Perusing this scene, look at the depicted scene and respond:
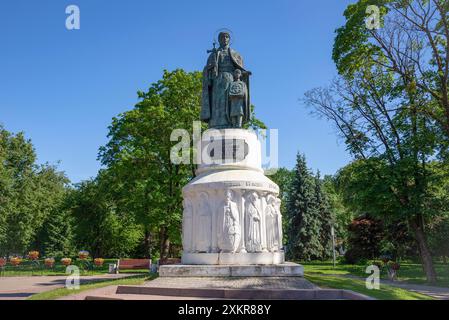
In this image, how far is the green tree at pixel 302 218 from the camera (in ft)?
130

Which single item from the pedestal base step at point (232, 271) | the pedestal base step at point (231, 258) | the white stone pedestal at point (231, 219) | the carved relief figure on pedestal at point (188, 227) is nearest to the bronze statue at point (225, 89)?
the white stone pedestal at point (231, 219)

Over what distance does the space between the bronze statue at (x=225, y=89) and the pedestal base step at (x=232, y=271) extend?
495 centimetres

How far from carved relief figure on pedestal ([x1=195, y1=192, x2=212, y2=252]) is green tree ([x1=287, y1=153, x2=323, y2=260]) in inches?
1192

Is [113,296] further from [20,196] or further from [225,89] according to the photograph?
[20,196]

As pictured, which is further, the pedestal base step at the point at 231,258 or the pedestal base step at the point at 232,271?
the pedestal base step at the point at 231,258

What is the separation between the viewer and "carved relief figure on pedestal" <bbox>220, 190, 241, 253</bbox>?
10656 mm

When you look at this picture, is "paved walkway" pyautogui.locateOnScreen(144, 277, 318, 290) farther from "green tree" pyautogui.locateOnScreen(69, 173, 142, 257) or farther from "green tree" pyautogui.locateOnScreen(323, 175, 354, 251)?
"green tree" pyautogui.locateOnScreen(323, 175, 354, 251)

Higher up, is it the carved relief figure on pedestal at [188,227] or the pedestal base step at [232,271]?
the carved relief figure on pedestal at [188,227]

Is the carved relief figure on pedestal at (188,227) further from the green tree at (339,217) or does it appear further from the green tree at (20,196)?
the green tree at (339,217)

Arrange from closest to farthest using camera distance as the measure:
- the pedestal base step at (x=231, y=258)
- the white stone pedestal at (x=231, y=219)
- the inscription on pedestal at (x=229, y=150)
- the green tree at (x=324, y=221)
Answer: the pedestal base step at (x=231, y=258)
the white stone pedestal at (x=231, y=219)
the inscription on pedestal at (x=229, y=150)
the green tree at (x=324, y=221)

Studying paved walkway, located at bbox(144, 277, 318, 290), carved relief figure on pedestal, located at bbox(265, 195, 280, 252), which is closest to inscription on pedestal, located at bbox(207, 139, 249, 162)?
carved relief figure on pedestal, located at bbox(265, 195, 280, 252)

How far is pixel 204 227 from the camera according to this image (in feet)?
36.3

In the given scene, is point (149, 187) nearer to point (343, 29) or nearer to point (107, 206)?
point (343, 29)

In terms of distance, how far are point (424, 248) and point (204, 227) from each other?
14.4 meters
